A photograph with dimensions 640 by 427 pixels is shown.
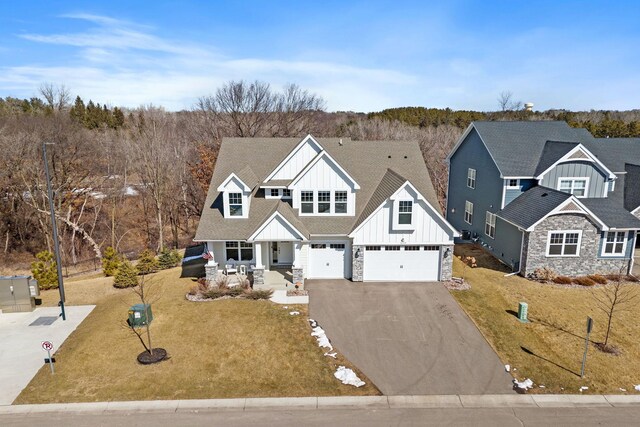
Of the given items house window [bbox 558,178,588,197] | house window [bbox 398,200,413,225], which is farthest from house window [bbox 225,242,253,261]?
house window [bbox 558,178,588,197]

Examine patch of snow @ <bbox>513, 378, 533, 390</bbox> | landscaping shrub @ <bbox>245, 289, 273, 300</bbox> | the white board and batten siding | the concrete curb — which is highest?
the white board and batten siding

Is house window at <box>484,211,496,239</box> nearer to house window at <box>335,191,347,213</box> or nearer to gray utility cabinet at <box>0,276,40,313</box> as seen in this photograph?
house window at <box>335,191,347,213</box>

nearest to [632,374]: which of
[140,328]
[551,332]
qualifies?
[551,332]

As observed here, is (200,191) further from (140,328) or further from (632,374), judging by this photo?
(632,374)

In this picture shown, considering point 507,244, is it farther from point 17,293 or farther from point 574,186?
point 17,293

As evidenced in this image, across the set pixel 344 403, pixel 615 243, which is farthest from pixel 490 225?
pixel 344 403

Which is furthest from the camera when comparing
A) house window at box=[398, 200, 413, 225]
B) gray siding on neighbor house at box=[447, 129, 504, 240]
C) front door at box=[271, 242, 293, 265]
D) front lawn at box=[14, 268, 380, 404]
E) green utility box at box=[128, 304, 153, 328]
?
gray siding on neighbor house at box=[447, 129, 504, 240]

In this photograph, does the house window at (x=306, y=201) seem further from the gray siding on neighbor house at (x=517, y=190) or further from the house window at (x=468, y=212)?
the house window at (x=468, y=212)
